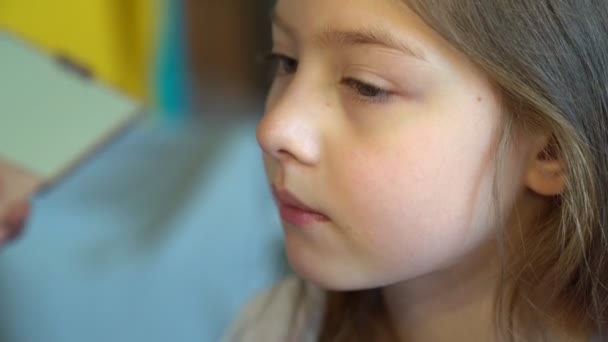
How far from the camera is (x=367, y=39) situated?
59 cm

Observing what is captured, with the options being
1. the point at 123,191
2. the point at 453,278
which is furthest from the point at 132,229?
the point at 453,278

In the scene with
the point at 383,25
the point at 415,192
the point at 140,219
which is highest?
the point at 383,25

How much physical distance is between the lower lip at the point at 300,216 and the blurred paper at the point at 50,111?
0.59m

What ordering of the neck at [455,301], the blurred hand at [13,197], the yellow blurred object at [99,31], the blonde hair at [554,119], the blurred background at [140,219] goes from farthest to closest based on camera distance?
the yellow blurred object at [99,31]
the blurred background at [140,219]
the blurred hand at [13,197]
the neck at [455,301]
the blonde hair at [554,119]

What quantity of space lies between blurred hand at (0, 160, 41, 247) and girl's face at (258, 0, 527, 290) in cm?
59

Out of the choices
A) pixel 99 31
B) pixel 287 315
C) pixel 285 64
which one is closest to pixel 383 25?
pixel 285 64

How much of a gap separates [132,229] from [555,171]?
95cm

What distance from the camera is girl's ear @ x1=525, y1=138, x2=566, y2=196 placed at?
2.03 feet

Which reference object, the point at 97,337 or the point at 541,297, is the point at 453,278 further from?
the point at 97,337

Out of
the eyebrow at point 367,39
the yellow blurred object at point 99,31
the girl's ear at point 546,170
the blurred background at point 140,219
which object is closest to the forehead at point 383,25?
the eyebrow at point 367,39

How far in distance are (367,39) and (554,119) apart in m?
0.15

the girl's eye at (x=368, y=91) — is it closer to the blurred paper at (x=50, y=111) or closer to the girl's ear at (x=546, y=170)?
the girl's ear at (x=546, y=170)

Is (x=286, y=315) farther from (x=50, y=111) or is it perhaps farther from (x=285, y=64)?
(x=50, y=111)

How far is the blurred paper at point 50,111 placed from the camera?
1179 millimetres
